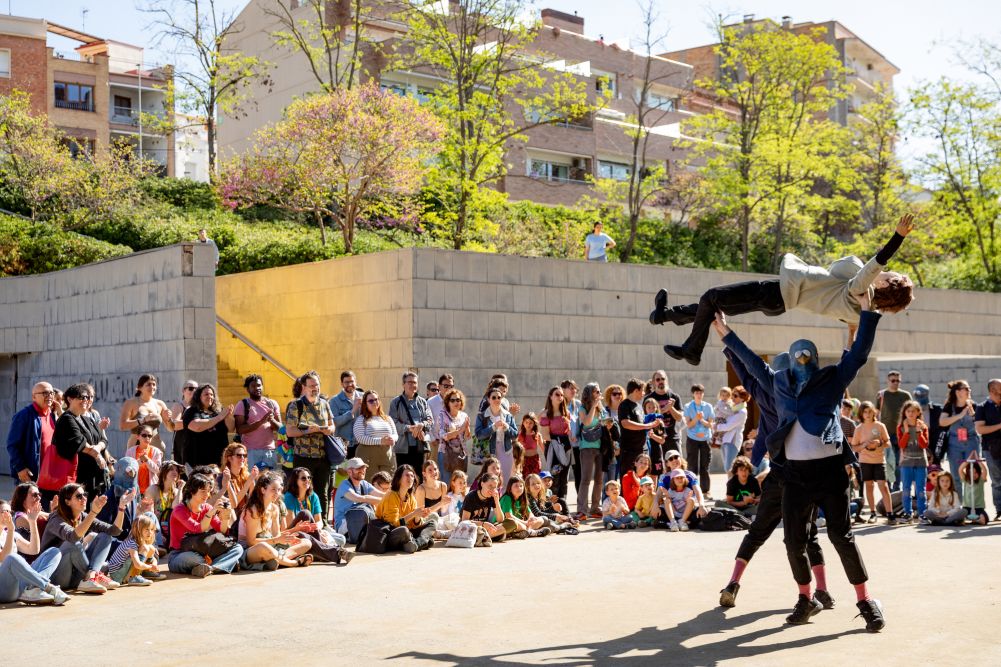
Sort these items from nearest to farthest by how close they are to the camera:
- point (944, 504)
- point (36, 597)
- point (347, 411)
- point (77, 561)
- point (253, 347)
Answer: point (36, 597) < point (77, 561) < point (944, 504) < point (347, 411) < point (253, 347)

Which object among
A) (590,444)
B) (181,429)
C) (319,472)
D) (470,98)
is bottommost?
(319,472)

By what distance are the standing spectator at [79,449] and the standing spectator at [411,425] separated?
369cm

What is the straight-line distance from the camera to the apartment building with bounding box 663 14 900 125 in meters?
59.6

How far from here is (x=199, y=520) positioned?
33.9ft

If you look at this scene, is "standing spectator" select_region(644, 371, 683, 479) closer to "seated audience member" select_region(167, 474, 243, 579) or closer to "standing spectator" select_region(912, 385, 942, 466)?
"standing spectator" select_region(912, 385, 942, 466)

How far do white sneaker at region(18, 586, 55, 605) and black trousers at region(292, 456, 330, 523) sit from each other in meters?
4.21

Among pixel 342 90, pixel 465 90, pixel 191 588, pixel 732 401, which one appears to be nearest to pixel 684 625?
pixel 191 588

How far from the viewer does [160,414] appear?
1273 centimetres

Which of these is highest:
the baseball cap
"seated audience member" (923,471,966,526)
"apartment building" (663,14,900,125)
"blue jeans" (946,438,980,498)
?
"apartment building" (663,14,900,125)

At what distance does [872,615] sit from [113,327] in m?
13.6

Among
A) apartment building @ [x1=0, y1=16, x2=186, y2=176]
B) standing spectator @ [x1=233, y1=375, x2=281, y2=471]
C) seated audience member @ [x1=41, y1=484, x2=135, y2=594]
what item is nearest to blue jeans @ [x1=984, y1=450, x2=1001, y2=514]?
standing spectator @ [x1=233, y1=375, x2=281, y2=471]

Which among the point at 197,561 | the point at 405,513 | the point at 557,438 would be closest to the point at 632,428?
the point at 557,438

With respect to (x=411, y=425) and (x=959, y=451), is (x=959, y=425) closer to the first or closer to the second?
(x=959, y=451)

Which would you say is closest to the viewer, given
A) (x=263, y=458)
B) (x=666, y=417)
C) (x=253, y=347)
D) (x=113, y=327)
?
(x=263, y=458)
